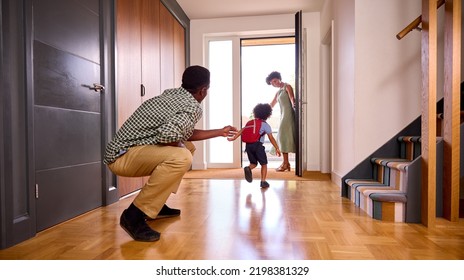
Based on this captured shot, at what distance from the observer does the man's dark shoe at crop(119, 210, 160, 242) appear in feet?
5.06

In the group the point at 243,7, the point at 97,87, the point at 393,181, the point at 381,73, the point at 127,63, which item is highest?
the point at 243,7

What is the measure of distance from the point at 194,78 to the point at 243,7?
324 centimetres

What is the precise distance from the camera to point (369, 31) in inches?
101

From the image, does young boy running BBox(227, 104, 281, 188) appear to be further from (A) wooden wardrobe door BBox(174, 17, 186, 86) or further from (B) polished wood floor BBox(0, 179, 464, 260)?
(A) wooden wardrobe door BBox(174, 17, 186, 86)

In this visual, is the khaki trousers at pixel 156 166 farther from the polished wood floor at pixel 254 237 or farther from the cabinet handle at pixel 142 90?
the cabinet handle at pixel 142 90

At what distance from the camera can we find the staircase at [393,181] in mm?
1886

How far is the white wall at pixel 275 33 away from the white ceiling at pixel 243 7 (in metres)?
0.11

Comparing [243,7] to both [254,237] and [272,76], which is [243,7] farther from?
[254,237]

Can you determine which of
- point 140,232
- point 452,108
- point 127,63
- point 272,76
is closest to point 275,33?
point 272,76

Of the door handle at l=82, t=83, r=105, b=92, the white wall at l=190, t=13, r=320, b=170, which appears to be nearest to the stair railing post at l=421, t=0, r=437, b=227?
the door handle at l=82, t=83, r=105, b=92

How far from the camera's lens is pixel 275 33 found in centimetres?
492

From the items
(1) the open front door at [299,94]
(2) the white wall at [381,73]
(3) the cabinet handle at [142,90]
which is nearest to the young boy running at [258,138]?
(1) the open front door at [299,94]
